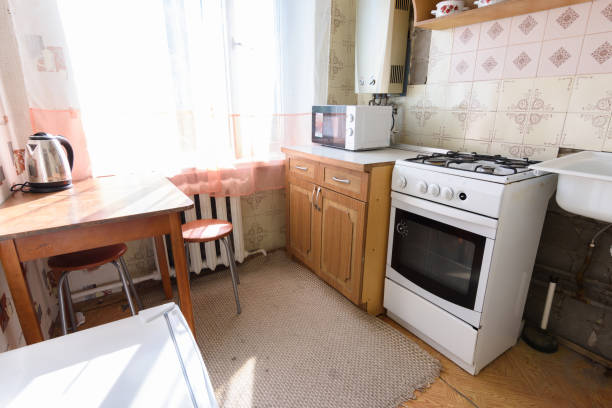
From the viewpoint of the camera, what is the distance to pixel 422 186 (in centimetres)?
153

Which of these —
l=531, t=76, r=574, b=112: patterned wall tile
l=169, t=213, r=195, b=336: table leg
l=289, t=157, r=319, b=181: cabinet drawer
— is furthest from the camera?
l=289, t=157, r=319, b=181: cabinet drawer

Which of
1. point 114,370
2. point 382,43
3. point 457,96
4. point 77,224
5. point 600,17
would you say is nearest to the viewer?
point 114,370

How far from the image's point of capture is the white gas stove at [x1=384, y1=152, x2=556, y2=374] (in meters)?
1.33

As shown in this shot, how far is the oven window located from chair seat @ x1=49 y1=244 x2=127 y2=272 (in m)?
1.42

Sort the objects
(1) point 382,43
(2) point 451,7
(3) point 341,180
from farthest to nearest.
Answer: (1) point 382,43 < (3) point 341,180 < (2) point 451,7

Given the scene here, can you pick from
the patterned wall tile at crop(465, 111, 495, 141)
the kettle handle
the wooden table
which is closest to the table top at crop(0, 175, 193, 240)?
the wooden table

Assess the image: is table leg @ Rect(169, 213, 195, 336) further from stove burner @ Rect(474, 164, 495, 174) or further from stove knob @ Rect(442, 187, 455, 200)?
stove burner @ Rect(474, 164, 495, 174)

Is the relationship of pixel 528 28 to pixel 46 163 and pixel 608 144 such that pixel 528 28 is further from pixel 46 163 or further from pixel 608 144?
pixel 46 163

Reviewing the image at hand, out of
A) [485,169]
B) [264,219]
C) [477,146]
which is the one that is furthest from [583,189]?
[264,219]

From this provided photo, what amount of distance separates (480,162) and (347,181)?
68 cm

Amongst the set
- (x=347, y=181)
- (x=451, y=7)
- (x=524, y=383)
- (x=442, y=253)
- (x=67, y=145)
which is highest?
(x=451, y=7)

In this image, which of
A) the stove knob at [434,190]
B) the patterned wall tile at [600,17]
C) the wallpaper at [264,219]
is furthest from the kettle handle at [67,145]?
the patterned wall tile at [600,17]

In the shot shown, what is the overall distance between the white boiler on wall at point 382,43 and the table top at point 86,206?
152 centimetres

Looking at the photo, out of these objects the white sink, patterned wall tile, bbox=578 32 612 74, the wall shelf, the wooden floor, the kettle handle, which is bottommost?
the wooden floor
